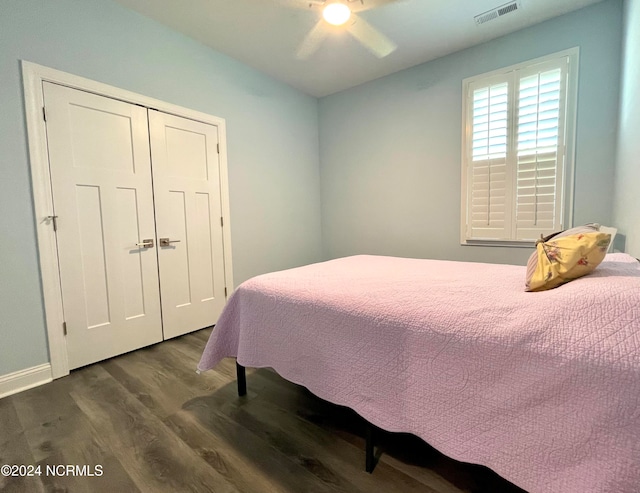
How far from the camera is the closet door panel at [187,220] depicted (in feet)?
8.48

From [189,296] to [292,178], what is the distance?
6.21 feet

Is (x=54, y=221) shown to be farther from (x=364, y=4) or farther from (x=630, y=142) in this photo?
(x=630, y=142)

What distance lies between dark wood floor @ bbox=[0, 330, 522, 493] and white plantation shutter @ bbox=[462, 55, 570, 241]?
2262 mm

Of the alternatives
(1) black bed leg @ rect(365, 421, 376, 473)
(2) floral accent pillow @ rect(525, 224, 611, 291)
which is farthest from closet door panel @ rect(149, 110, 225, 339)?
(2) floral accent pillow @ rect(525, 224, 611, 291)

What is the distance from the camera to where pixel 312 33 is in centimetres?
261

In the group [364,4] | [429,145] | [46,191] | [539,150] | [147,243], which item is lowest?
[147,243]

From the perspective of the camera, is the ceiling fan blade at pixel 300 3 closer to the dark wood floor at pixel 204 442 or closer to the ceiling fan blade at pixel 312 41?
the ceiling fan blade at pixel 312 41

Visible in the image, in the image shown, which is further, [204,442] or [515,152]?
[515,152]

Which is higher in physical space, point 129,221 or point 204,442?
point 129,221

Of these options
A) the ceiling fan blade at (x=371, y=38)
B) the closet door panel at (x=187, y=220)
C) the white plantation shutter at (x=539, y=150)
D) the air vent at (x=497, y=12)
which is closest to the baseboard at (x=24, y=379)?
the closet door panel at (x=187, y=220)

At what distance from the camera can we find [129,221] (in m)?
2.39

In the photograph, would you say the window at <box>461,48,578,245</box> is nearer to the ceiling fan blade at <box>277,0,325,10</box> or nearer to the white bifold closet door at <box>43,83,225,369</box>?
the ceiling fan blade at <box>277,0,325,10</box>

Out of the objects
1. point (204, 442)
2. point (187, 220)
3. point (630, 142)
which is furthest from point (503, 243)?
point (187, 220)

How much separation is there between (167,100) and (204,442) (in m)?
2.64
